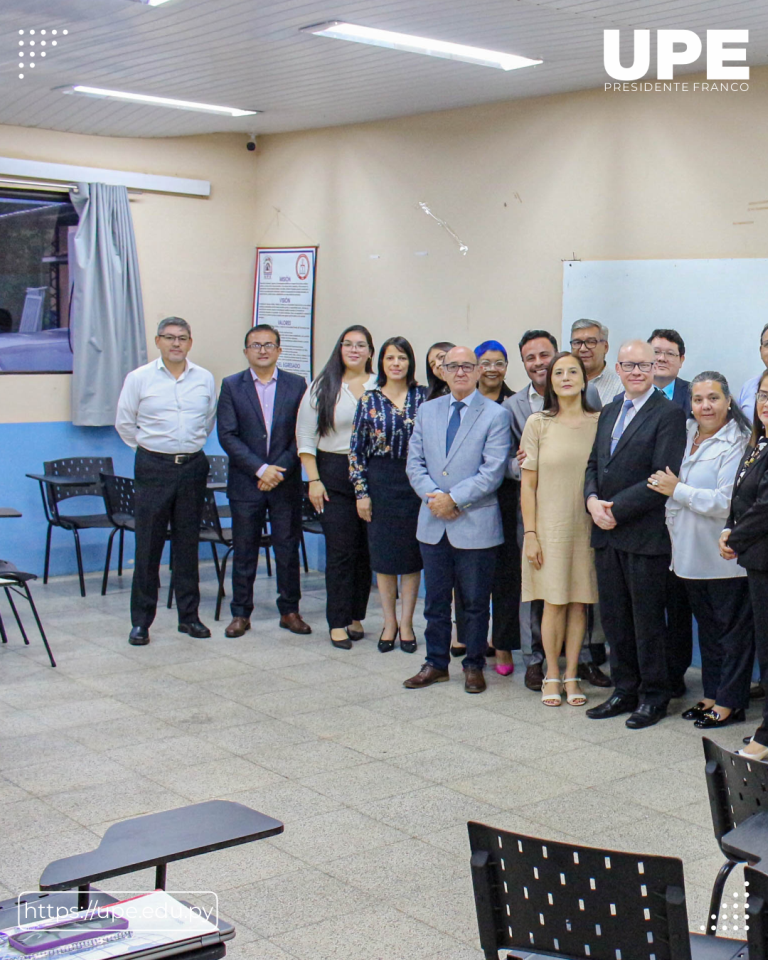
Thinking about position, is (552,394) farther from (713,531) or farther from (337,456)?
(337,456)

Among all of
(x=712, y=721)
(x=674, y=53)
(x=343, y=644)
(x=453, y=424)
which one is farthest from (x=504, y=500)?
(x=674, y=53)

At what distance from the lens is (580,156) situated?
20.7 feet

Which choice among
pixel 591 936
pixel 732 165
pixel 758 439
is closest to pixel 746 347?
pixel 732 165

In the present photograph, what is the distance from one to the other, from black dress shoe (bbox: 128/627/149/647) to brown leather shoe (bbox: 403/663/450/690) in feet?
5.05

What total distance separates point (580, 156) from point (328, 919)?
4.59m

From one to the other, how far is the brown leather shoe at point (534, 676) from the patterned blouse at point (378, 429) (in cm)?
120

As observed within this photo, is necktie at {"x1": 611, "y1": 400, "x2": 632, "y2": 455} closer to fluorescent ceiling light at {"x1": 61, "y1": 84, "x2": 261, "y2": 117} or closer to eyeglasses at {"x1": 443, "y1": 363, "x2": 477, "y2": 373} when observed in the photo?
eyeglasses at {"x1": 443, "y1": 363, "x2": 477, "y2": 373}

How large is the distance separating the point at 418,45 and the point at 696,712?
330cm

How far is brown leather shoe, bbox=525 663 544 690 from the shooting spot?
530 centimetres

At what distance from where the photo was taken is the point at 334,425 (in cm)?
595

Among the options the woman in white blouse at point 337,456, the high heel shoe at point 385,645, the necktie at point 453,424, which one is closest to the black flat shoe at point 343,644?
the woman in white blouse at point 337,456

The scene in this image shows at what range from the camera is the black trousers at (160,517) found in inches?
238

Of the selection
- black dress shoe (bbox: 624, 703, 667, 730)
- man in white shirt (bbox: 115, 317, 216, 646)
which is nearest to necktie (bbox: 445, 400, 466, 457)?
black dress shoe (bbox: 624, 703, 667, 730)

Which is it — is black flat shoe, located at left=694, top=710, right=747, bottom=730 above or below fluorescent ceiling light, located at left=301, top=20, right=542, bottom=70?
below
